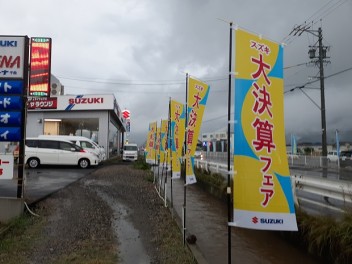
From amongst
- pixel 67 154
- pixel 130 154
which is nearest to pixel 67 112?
pixel 130 154

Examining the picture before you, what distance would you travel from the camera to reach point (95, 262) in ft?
16.9

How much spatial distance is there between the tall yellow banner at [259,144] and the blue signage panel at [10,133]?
21.0 ft

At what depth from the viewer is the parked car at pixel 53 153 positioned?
826 inches

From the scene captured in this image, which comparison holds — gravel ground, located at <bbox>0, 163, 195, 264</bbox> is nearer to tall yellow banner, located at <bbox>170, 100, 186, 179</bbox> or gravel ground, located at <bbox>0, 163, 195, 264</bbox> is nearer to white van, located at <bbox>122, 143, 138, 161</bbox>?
tall yellow banner, located at <bbox>170, 100, 186, 179</bbox>

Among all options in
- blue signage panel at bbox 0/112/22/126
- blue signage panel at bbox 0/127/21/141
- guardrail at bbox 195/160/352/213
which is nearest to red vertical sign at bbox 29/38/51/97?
blue signage panel at bbox 0/112/22/126

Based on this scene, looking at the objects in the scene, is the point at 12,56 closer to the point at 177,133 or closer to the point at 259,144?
the point at 177,133

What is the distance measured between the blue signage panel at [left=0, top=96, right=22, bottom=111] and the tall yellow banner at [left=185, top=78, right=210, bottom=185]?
4373mm

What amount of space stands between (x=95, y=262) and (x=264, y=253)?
9.76ft

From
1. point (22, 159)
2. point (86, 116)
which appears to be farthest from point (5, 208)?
point (86, 116)

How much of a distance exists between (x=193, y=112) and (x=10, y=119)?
461cm

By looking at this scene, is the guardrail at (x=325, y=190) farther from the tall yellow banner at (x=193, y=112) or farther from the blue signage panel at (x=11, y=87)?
the blue signage panel at (x=11, y=87)

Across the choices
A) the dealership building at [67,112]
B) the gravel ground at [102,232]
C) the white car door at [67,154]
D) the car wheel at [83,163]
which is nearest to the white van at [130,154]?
the dealership building at [67,112]

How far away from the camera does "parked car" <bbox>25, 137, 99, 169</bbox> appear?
20984 millimetres

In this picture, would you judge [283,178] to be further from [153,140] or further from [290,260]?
[153,140]
